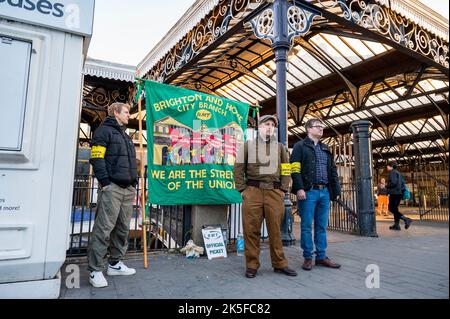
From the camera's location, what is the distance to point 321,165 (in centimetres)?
405

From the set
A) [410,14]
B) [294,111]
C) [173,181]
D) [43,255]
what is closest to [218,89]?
[294,111]

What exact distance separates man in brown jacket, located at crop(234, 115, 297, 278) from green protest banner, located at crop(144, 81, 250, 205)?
1161mm

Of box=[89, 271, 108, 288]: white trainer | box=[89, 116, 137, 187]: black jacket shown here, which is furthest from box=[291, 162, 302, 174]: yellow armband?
box=[89, 271, 108, 288]: white trainer

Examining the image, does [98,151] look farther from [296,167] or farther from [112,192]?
[296,167]

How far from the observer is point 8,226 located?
2.52 metres

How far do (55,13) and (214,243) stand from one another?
3.53m

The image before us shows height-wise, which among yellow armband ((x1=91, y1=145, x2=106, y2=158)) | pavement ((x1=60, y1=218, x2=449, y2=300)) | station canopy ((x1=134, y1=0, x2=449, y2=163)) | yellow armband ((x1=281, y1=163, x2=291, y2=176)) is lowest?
pavement ((x1=60, y1=218, x2=449, y2=300))

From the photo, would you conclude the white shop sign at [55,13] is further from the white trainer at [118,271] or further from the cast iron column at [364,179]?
the cast iron column at [364,179]

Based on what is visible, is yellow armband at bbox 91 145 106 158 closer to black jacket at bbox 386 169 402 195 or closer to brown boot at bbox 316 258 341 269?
brown boot at bbox 316 258 341 269

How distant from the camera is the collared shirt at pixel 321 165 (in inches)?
157

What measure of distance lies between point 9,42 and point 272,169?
295 cm

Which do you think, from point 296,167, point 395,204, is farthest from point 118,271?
point 395,204

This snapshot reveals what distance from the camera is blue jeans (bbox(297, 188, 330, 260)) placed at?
12.8 feet
